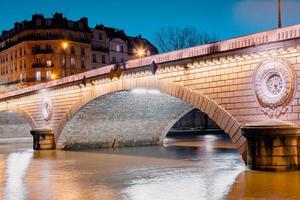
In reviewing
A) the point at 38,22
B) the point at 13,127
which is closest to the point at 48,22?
the point at 38,22

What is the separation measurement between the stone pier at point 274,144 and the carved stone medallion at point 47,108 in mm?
23508

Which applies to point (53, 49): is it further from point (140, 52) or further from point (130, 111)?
point (130, 111)

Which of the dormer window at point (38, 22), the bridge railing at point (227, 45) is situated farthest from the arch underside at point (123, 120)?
the dormer window at point (38, 22)

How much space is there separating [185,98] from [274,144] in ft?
21.7

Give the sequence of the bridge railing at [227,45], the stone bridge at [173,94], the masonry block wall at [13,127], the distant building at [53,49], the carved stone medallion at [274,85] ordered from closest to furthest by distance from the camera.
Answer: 1. the bridge railing at [227,45]
2. the carved stone medallion at [274,85]
3. the stone bridge at [173,94]
4. the masonry block wall at [13,127]
5. the distant building at [53,49]

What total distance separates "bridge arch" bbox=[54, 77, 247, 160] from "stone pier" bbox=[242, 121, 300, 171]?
1.69 meters

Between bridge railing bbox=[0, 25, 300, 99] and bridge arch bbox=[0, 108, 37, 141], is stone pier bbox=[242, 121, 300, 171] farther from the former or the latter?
bridge arch bbox=[0, 108, 37, 141]

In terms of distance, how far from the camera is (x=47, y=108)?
1549 inches

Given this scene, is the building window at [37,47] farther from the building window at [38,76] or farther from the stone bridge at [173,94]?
the stone bridge at [173,94]

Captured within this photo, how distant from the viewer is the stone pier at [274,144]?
17.4 meters

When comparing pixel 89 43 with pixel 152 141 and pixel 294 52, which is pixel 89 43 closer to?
pixel 152 141

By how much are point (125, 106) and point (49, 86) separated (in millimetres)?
7347

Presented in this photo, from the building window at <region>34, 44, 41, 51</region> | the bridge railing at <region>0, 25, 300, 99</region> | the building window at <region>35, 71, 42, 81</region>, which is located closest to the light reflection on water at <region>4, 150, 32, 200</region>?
the bridge railing at <region>0, 25, 300, 99</region>

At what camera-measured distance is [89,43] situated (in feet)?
268
